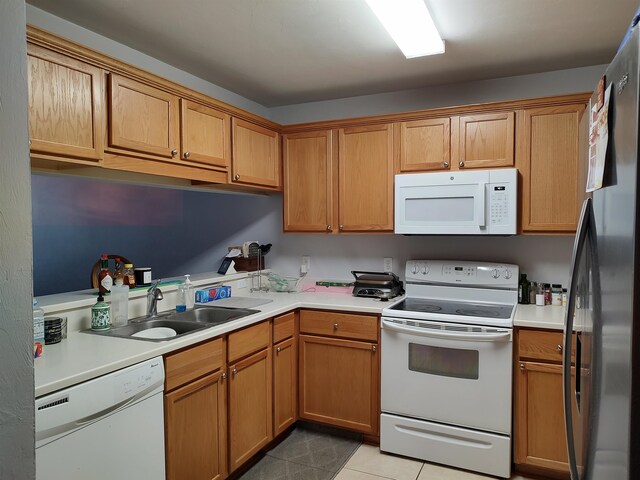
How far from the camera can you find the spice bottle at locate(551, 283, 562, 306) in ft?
9.19

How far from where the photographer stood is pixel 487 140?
9.19 ft

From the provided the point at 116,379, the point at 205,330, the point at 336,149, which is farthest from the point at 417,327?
the point at 116,379

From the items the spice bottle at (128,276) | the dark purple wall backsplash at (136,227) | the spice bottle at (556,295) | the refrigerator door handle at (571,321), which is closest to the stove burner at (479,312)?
the spice bottle at (556,295)

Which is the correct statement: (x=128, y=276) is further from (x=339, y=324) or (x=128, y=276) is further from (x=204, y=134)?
(x=339, y=324)

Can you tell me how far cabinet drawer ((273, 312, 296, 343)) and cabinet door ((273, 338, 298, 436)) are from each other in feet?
0.13

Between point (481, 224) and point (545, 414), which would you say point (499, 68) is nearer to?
point (481, 224)

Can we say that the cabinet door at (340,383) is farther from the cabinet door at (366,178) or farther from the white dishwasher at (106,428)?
the white dishwasher at (106,428)

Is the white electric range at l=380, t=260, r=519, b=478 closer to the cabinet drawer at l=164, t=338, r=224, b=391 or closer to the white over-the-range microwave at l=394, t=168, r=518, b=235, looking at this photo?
the white over-the-range microwave at l=394, t=168, r=518, b=235

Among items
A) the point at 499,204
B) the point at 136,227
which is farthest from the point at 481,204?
the point at 136,227

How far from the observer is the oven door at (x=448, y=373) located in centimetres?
243

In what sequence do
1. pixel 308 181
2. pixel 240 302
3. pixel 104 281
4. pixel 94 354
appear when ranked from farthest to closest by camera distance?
pixel 308 181 < pixel 240 302 < pixel 104 281 < pixel 94 354

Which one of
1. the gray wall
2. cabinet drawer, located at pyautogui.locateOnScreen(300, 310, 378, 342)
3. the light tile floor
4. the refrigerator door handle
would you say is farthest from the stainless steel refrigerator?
cabinet drawer, located at pyautogui.locateOnScreen(300, 310, 378, 342)

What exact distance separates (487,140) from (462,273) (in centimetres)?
90

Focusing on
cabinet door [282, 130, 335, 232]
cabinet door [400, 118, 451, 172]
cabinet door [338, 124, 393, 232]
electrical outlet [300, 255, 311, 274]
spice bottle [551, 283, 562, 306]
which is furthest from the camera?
electrical outlet [300, 255, 311, 274]
